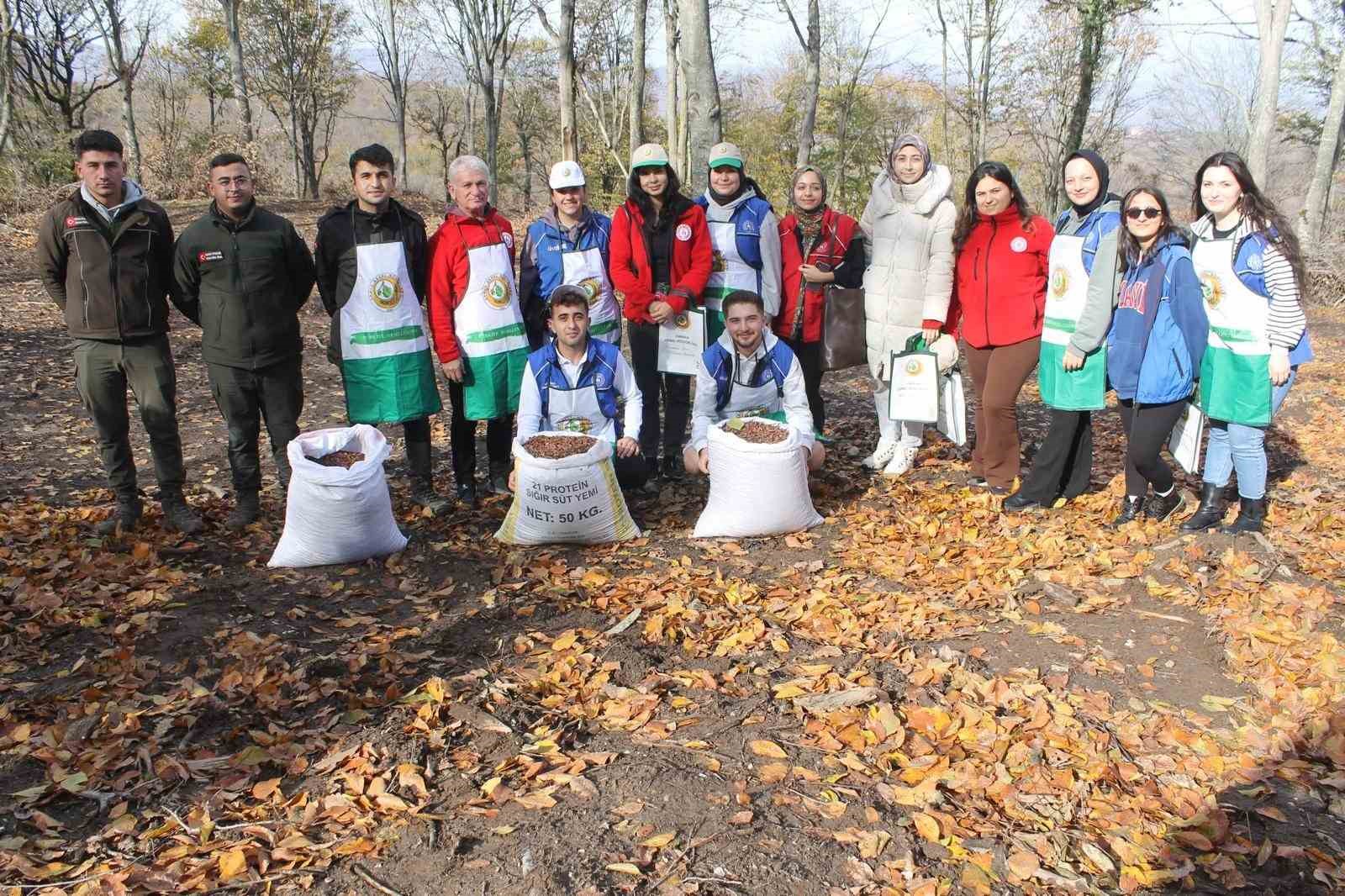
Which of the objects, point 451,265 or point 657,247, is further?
point 657,247

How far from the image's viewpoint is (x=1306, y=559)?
13.6 feet

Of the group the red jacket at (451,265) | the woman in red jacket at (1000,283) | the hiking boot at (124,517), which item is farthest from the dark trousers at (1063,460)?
the hiking boot at (124,517)

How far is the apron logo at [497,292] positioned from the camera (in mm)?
4840

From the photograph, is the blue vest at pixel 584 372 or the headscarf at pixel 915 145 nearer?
the blue vest at pixel 584 372

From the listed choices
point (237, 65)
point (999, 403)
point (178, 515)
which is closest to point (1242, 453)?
point (999, 403)

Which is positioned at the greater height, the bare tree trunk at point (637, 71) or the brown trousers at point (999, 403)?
the bare tree trunk at point (637, 71)

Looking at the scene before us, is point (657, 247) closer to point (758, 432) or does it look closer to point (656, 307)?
point (656, 307)

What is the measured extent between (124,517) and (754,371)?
3.52 m

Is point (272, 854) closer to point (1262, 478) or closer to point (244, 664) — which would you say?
point (244, 664)

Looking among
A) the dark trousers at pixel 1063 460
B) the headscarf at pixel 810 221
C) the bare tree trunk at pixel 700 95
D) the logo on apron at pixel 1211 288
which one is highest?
the bare tree trunk at pixel 700 95

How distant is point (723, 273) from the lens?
5.33 metres

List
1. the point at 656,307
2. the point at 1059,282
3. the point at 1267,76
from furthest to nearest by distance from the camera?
the point at 1267,76
the point at 656,307
the point at 1059,282

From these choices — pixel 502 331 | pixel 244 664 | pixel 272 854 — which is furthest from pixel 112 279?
pixel 272 854

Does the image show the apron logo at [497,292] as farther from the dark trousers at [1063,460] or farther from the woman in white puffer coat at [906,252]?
the dark trousers at [1063,460]
